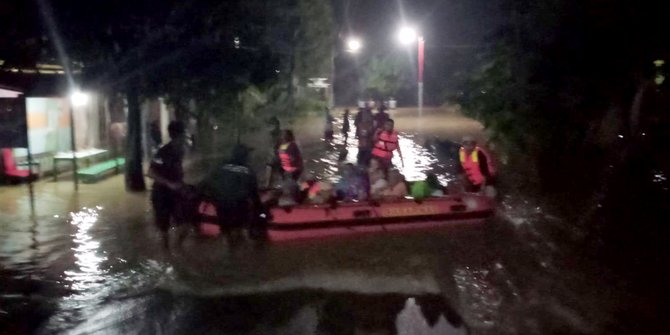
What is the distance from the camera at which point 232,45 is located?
1558cm

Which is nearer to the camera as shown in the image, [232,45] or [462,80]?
[232,45]

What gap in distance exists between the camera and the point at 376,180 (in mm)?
12984

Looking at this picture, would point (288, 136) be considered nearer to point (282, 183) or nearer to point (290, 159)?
point (290, 159)

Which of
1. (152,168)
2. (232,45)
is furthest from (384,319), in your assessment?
(232,45)

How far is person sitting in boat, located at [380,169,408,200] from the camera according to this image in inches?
484

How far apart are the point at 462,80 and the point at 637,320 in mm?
14768

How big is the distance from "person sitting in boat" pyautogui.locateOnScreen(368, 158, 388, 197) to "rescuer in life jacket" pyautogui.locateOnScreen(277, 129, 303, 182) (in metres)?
1.15

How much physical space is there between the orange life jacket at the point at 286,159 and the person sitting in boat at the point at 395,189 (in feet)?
4.95

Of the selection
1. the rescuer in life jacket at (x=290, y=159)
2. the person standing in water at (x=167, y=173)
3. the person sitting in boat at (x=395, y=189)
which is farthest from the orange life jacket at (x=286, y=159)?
the person standing in water at (x=167, y=173)

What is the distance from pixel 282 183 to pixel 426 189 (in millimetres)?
2246

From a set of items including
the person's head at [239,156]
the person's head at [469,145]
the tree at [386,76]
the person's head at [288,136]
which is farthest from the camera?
the tree at [386,76]

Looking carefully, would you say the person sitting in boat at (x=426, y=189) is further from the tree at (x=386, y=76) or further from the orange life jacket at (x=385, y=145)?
the tree at (x=386, y=76)

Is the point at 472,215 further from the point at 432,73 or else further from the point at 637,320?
the point at 432,73

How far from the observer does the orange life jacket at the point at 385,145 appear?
15.3 m
